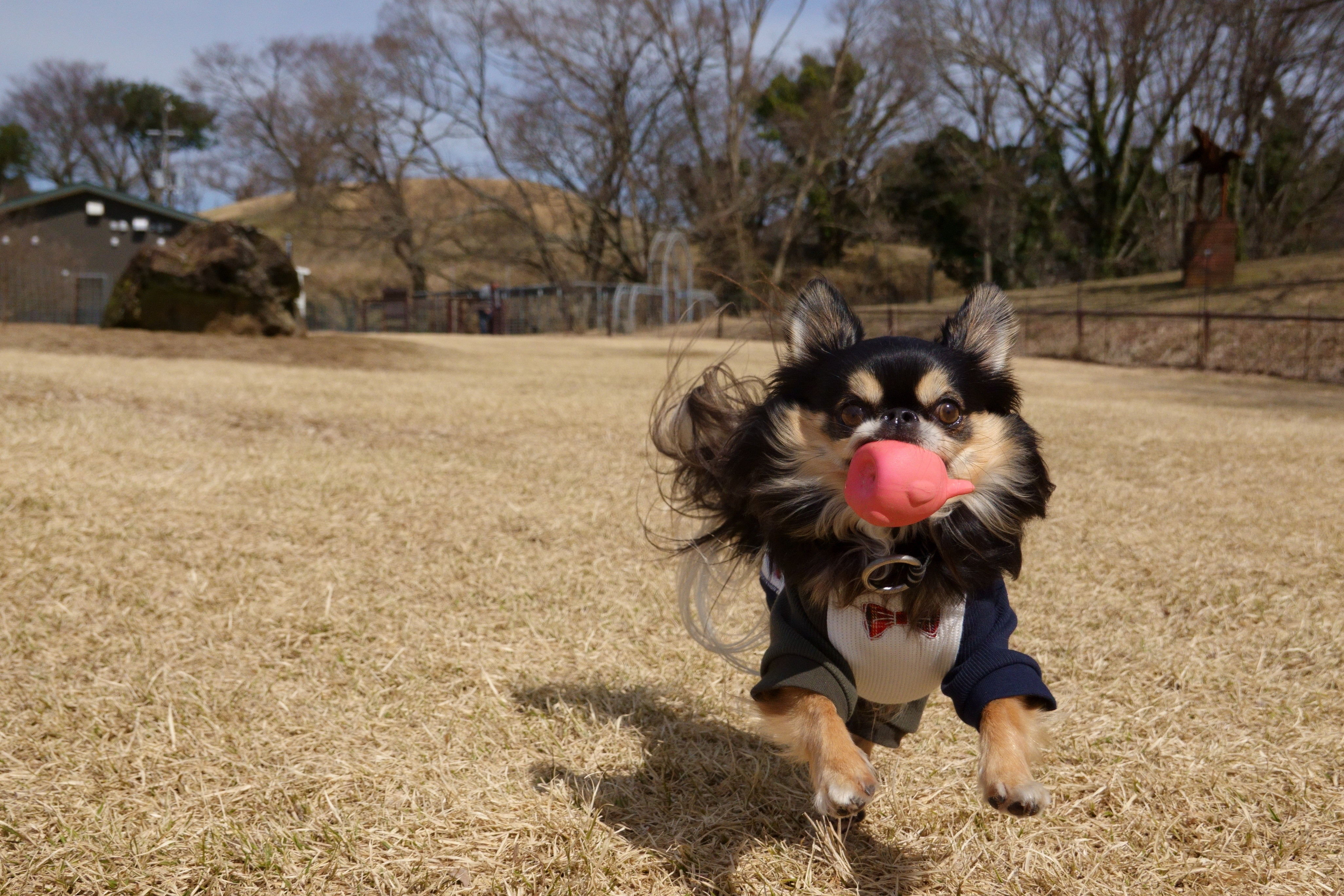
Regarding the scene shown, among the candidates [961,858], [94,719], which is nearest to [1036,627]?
[961,858]

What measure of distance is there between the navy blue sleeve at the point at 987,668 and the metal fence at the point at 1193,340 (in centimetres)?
1007

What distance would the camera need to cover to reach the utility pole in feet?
122

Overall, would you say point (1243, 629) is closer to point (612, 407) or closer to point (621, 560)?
point (621, 560)

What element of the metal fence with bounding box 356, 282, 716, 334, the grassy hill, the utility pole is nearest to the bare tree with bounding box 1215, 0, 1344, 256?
the grassy hill

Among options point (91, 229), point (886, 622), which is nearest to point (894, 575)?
point (886, 622)

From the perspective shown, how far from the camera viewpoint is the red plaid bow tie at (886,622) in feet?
5.91

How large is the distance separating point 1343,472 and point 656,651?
4.79 meters

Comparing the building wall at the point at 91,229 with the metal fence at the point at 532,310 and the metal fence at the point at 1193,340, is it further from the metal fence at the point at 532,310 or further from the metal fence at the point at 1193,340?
the metal fence at the point at 1193,340

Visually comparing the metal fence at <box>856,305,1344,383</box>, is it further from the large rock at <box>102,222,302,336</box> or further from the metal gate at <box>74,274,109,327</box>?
the metal gate at <box>74,274,109,327</box>

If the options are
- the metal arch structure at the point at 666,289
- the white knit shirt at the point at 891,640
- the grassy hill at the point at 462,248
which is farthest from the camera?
the grassy hill at the point at 462,248

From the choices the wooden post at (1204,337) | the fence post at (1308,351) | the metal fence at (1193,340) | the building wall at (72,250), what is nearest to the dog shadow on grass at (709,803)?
the metal fence at (1193,340)

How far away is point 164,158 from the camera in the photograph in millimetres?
38188

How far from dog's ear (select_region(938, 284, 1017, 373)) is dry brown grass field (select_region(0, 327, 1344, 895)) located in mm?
764

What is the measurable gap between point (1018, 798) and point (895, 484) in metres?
0.49
